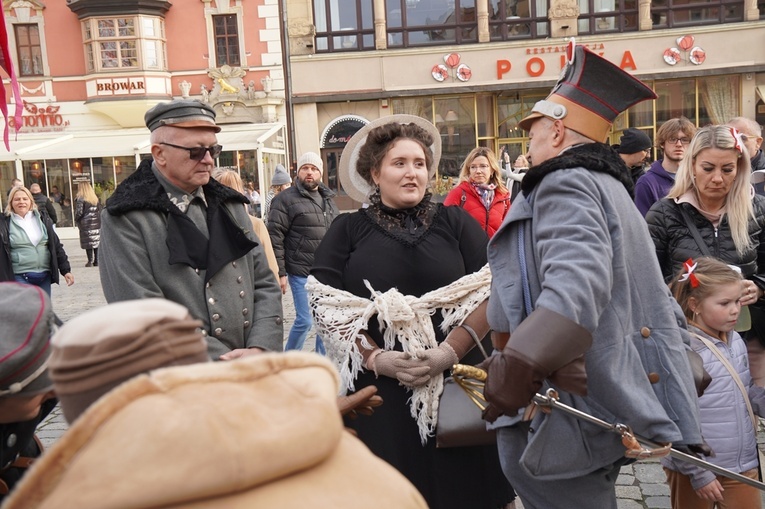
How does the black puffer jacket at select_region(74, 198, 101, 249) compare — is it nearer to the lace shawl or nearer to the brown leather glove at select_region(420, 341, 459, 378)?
the lace shawl

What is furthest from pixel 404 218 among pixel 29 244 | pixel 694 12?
pixel 694 12

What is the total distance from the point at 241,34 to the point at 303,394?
966 inches

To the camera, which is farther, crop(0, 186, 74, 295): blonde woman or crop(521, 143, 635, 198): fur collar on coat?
crop(0, 186, 74, 295): blonde woman

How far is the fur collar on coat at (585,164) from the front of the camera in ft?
7.14

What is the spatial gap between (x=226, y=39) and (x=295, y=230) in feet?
62.6

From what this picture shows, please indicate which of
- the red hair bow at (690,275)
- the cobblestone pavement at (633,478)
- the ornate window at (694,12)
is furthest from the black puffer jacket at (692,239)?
the ornate window at (694,12)

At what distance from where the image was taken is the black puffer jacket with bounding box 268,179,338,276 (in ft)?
22.6

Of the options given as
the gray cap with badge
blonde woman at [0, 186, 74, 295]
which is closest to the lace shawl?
the gray cap with badge

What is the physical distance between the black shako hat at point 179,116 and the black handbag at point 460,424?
58.1 inches

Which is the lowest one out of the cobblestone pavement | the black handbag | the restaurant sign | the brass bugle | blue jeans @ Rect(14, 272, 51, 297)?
the cobblestone pavement

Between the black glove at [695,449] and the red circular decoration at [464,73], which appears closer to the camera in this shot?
the black glove at [695,449]

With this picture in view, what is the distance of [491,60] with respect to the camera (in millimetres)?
23062

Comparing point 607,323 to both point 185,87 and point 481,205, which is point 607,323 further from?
point 185,87

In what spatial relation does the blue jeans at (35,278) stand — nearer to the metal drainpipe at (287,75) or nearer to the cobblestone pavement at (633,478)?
the cobblestone pavement at (633,478)
